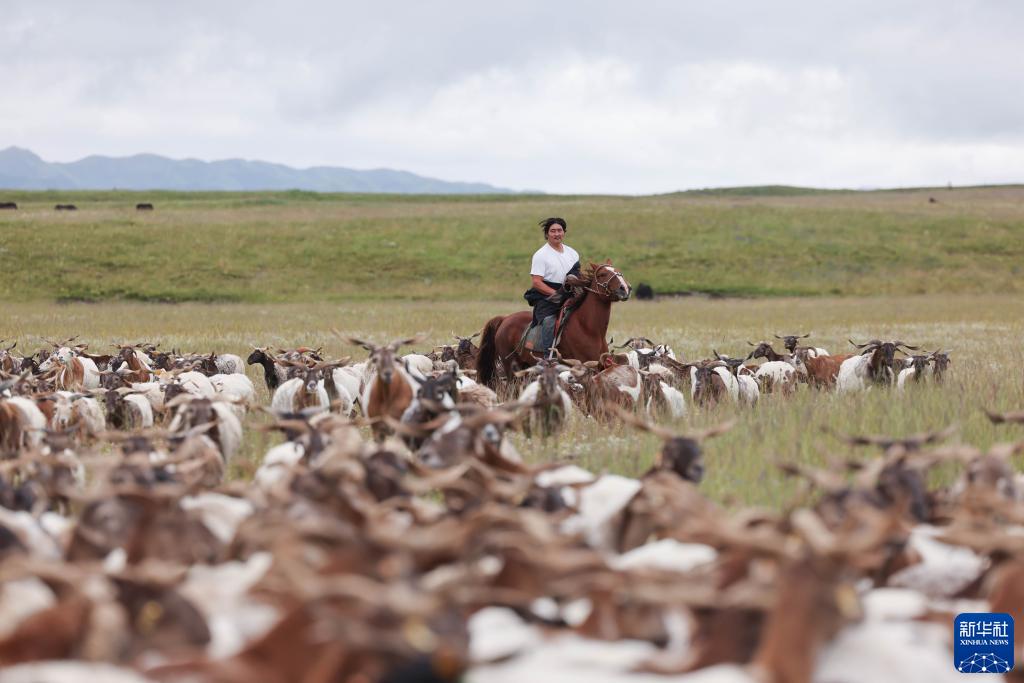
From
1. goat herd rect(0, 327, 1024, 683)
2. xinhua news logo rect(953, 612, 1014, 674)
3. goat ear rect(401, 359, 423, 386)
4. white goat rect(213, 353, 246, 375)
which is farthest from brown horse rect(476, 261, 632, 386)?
xinhua news logo rect(953, 612, 1014, 674)

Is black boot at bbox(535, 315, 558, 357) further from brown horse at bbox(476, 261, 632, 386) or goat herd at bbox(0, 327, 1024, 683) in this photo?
goat herd at bbox(0, 327, 1024, 683)

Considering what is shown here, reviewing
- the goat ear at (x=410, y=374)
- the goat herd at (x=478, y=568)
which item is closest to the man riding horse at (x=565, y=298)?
the goat ear at (x=410, y=374)

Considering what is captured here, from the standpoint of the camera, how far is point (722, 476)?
8094 mm

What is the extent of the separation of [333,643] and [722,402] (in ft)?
32.6

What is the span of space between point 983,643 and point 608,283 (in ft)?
32.8

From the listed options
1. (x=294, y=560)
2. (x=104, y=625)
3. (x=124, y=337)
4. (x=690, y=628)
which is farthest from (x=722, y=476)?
(x=124, y=337)

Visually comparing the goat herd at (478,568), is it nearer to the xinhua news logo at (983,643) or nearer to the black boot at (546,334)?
the xinhua news logo at (983,643)

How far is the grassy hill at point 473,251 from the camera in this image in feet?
166

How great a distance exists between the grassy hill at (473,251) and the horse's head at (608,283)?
34502mm

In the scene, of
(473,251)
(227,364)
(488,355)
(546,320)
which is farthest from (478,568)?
(473,251)

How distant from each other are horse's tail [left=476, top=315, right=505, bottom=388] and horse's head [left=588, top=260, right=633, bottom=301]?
2147 mm

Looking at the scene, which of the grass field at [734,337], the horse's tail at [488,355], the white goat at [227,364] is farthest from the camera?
the white goat at [227,364]

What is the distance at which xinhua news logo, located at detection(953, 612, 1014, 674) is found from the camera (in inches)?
162

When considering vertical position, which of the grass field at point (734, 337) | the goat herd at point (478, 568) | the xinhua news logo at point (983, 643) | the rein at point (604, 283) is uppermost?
the rein at point (604, 283)
